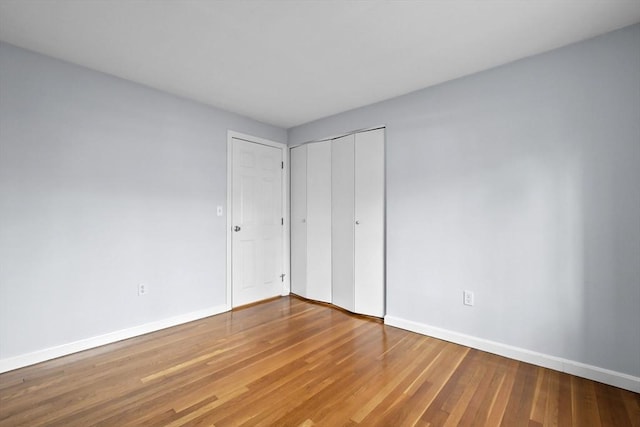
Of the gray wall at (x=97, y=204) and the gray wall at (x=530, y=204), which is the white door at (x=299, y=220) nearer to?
the gray wall at (x=97, y=204)

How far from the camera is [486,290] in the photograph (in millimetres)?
2479

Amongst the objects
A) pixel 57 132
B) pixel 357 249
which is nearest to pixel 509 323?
pixel 357 249

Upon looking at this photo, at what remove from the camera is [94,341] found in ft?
8.18

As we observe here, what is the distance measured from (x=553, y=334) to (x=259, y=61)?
3169mm

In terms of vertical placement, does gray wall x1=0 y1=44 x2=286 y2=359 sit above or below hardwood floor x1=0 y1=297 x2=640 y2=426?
above

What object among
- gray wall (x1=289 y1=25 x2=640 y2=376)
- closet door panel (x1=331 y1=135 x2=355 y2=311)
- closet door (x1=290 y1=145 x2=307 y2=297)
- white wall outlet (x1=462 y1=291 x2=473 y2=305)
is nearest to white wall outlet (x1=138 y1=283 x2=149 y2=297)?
closet door (x1=290 y1=145 x2=307 y2=297)

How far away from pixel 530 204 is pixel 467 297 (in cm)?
Result: 95

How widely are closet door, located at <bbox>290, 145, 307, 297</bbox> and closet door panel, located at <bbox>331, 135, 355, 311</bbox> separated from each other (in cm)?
51

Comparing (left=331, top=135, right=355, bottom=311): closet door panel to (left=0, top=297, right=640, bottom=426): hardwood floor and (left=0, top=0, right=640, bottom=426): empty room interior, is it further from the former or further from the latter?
(left=0, top=297, right=640, bottom=426): hardwood floor

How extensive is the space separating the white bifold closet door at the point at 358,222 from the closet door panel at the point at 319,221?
10 centimetres

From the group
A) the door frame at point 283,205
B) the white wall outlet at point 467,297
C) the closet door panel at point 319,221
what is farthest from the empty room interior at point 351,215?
the closet door panel at point 319,221

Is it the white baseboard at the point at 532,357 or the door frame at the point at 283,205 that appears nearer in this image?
the white baseboard at the point at 532,357

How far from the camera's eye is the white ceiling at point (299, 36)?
1748 mm

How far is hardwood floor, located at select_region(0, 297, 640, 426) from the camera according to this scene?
1.66m
